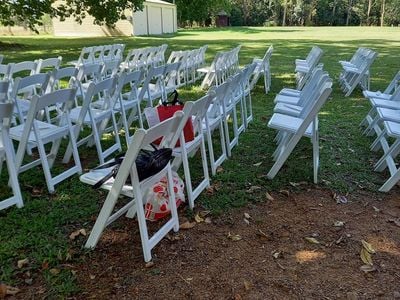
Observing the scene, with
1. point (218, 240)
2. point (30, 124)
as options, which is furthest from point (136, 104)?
point (218, 240)

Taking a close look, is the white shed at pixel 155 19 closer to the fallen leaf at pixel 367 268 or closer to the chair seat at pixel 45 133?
the chair seat at pixel 45 133

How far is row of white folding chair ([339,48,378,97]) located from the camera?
7.95 m

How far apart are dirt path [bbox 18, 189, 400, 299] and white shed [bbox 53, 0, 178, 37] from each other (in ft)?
87.1

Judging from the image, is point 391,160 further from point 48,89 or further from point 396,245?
point 48,89

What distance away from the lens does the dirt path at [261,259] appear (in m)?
2.33

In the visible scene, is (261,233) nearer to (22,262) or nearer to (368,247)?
(368,247)

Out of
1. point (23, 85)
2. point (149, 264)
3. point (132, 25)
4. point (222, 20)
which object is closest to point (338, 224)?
point (149, 264)

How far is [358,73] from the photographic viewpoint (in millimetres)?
8078

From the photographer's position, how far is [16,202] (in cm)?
315

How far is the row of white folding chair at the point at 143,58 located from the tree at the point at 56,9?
7797 millimetres

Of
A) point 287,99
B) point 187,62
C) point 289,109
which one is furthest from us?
point 187,62

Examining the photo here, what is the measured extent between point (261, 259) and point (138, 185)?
3.18 ft

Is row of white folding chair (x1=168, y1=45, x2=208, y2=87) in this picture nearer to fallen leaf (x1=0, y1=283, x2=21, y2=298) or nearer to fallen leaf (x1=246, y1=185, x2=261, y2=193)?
fallen leaf (x1=246, y1=185, x2=261, y2=193)

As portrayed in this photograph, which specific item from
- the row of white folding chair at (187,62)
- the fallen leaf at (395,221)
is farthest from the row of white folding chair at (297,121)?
the row of white folding chair at (187,62)
